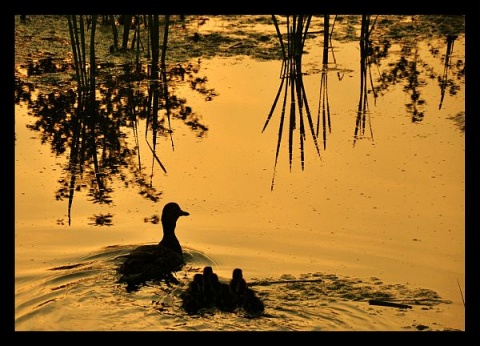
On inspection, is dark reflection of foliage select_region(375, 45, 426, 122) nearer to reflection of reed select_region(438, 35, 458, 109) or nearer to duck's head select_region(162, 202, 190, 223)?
reflection of reed select_region(438, 35, 458, 109)

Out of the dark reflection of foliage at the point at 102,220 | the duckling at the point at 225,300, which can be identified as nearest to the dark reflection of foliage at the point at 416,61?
the dark reflection of foliage at the point at 102,220

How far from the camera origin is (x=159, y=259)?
727 cm

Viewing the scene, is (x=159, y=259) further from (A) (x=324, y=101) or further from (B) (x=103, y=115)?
(A) (x=324, y=101)

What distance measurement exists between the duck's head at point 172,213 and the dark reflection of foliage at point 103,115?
321mm

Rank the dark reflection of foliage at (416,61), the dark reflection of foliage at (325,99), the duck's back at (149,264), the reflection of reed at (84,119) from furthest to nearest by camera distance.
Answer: the dark reflection of foliage at (416,61) → the dark reflection of foliage at (325,99) → the reflection of reed at (84,119) → the duck's back at (149,264)

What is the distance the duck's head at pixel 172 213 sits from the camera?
7703mm

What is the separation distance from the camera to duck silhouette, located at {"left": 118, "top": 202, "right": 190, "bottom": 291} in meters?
7.04

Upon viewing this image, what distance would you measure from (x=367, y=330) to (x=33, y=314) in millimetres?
1933

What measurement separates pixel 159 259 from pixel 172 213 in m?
0.53

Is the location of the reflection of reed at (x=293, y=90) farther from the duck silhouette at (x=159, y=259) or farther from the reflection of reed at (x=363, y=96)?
the duck silhouette at (x=159, y=259)

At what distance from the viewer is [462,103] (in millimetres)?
9430

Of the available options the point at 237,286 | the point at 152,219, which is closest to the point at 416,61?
the point at 152,219

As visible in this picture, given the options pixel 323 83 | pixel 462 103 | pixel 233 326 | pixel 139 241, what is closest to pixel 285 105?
pixel 323 83

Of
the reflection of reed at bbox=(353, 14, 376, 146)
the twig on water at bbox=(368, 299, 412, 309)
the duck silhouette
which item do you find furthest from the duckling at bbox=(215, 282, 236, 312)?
the reflection of reed at bbox=(353, 14, 376, 146)
